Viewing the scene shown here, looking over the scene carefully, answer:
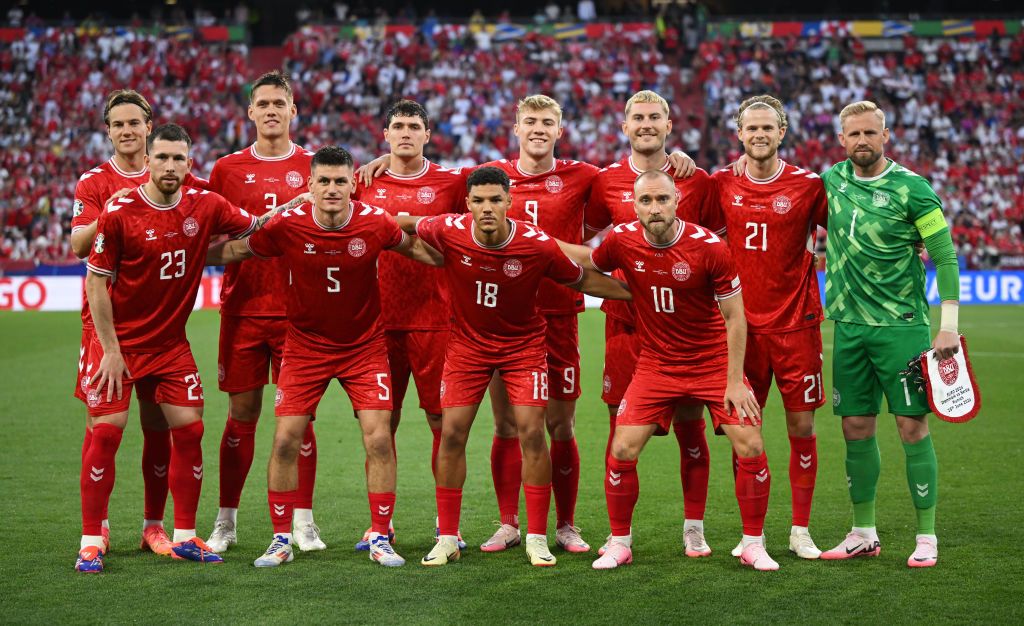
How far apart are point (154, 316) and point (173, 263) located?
0.98 feet

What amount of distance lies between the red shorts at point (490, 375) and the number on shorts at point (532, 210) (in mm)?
863

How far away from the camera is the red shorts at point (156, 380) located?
5.75 m

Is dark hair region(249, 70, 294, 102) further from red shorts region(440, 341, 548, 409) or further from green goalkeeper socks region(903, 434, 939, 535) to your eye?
green goalkeeper socks region(903, 434, 939, 535)

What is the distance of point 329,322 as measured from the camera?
596 centimetres

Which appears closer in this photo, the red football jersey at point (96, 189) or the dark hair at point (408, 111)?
the red football jersey at point (96, 189)

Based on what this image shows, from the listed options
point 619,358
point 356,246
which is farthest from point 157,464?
point 619,358

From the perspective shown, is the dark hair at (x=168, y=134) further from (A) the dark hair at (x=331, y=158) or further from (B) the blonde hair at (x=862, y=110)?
(B) the blonde hair at (x=862, y=110)

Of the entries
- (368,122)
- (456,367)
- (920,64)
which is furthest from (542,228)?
(920,64)

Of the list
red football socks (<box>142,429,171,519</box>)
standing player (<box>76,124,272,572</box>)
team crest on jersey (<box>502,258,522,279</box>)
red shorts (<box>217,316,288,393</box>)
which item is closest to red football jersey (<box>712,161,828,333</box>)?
team crest on jersey (<box>502,258,522,279</box>)

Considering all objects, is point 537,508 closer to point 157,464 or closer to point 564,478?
point 564,478

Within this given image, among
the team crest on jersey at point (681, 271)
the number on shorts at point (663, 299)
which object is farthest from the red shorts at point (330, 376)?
the team crest on jersey at point (681, 271)

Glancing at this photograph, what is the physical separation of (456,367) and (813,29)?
3056 centimetres

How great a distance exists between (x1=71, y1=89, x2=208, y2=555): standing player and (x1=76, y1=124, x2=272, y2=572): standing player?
6.6 inches

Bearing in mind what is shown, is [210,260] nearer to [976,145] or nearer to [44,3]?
[976,145]
